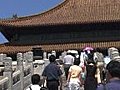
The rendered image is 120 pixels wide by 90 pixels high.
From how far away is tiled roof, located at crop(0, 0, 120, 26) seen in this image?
103 feet

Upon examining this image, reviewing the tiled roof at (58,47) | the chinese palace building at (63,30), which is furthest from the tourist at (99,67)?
the chinese palace building at (63,30)

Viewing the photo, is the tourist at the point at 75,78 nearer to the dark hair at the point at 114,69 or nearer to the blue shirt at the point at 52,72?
the blue shirt at the point at 52,72

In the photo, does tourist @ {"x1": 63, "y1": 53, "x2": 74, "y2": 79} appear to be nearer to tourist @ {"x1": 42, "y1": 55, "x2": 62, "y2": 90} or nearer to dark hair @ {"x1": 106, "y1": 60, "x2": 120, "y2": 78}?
tourist @ {"x1": 42, "y1": 55, "x2": 62, "y2": 90}

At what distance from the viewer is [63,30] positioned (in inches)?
1251

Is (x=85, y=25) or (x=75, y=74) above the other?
(x=85, y=25)

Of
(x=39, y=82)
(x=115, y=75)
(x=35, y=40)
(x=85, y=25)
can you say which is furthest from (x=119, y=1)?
(x=115, y=75)

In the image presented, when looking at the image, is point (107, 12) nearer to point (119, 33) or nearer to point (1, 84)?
point (119, 33)

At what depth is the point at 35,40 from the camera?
32000 mm

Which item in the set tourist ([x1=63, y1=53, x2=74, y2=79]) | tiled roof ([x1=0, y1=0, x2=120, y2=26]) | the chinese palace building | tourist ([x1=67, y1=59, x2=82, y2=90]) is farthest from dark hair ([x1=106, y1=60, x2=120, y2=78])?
tiled roof ([x1=0, y1=0, x2=120, y2=26])

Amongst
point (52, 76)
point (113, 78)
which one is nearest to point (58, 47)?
point (52, 76)

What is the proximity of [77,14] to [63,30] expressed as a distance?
1.75 m

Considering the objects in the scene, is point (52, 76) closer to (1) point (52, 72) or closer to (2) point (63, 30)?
(1) point (52, 72)

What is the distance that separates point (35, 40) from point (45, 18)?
1582 millimetres

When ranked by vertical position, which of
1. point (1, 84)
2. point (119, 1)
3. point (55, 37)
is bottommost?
point (1, 84)
